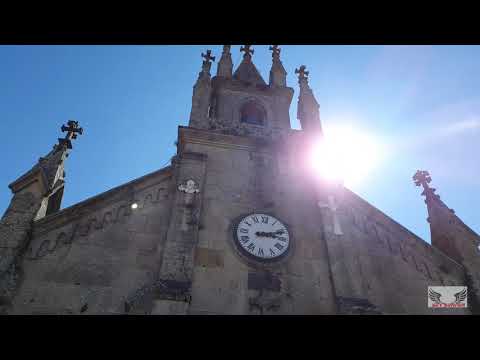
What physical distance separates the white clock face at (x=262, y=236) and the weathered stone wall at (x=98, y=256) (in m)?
2.42

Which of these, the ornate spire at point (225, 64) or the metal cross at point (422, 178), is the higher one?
the ornate spire at point (225, 64)

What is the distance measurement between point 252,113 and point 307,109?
2708 mm

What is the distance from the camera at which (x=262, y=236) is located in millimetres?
11930

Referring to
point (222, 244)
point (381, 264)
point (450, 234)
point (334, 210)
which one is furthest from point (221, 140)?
point (450, 234)

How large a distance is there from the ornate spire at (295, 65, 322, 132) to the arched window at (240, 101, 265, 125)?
183cm

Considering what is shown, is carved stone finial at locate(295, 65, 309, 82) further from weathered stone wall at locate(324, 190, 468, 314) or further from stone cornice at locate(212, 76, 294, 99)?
weathered stone wall at locate(324, 190, 468, 314)

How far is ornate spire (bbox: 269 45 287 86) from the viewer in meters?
20.6

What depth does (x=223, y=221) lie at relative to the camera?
1215cm

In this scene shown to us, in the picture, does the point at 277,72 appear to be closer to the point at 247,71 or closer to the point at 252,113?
the point at 247,71

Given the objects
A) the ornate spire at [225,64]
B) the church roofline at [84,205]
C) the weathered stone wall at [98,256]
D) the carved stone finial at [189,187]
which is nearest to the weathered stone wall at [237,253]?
Result: the carved stone finial at [189,187]

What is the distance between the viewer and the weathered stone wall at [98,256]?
9594mm

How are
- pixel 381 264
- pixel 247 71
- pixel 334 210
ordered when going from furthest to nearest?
pixel 247 71 < pixel 334 210 < pixel 381 264

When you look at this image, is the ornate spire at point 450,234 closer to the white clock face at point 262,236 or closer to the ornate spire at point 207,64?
the white clock face at point 262,236
